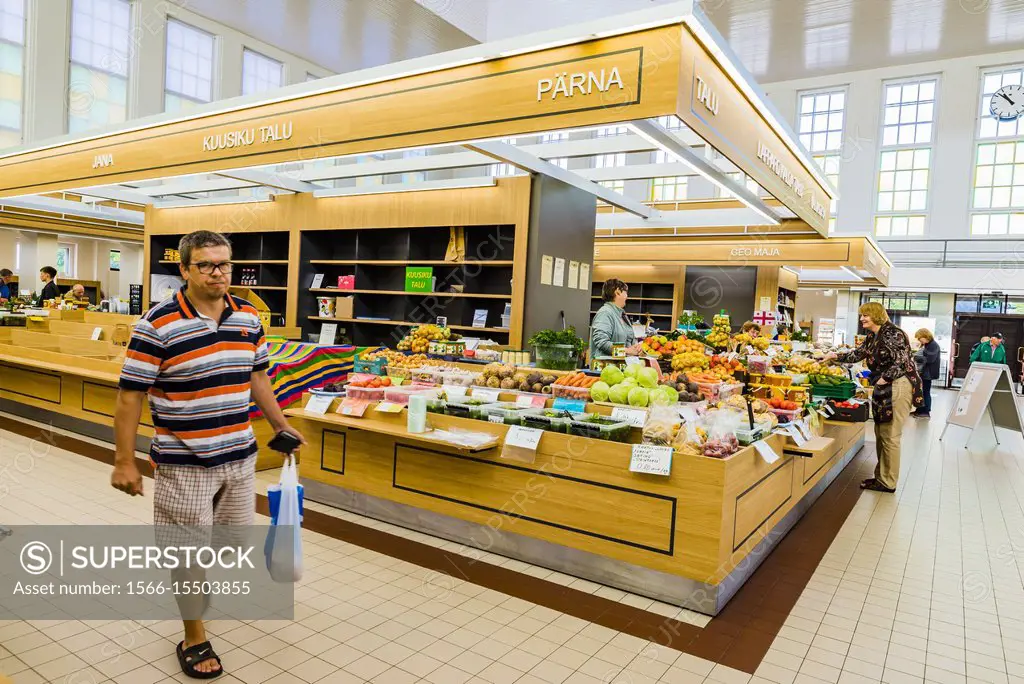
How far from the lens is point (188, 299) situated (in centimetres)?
245

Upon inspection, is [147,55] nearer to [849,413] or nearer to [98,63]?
[98,63]

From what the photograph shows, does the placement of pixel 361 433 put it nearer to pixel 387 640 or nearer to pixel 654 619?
pixel 387 640

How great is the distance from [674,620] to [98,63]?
17.2 metres

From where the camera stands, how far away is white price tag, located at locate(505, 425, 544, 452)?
3.74m

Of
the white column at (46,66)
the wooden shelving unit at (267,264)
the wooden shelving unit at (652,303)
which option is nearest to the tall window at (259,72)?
the white column at (46,66)

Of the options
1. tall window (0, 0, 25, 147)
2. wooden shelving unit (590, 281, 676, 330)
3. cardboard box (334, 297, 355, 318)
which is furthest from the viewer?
wooden shelving unit (590, 281, 676, 330)

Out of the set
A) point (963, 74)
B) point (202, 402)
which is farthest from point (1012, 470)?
point (963, 74)

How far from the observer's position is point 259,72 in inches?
710

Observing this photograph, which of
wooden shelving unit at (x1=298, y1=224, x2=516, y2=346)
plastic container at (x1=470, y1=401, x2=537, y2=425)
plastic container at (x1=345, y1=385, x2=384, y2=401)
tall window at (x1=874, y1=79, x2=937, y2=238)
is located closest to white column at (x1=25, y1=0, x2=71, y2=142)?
wooden shelving unit at (x1=298, y1=224, x2=516, y2=346)

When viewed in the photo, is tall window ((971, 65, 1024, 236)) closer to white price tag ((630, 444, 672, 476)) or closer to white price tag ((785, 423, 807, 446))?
white price tag ((785, 423, 807, 446))

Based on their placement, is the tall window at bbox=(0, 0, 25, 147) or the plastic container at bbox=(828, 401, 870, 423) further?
the tall window at bbox=(0, 0, 25, 147)

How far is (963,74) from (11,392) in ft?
81.7

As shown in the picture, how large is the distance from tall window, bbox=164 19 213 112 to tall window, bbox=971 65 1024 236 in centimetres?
2229

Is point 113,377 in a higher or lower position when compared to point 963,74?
lower
